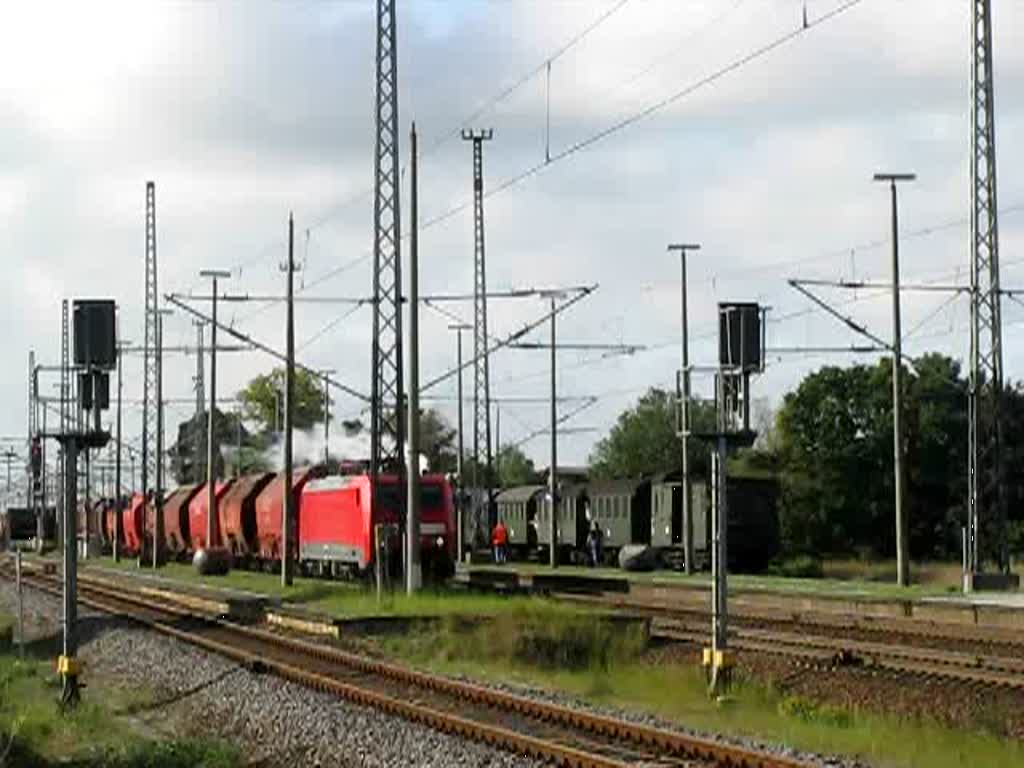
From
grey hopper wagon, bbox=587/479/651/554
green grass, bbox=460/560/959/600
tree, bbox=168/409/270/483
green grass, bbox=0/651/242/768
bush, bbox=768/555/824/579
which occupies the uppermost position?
tree, bbox=168/409/270/483

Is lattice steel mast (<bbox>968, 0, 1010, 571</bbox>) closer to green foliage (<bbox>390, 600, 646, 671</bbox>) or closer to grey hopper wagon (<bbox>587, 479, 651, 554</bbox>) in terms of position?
green foliage (<bbox>390, 600, 646, 671</bbox>)

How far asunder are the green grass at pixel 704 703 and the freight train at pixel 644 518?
102 ft

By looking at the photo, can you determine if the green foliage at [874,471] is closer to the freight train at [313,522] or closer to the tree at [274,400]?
the freight train at [313,522]

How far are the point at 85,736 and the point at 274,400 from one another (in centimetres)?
12969

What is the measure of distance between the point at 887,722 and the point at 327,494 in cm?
3498

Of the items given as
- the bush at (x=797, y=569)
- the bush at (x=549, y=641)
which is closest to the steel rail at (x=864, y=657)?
the bush at (x=549, y=641)

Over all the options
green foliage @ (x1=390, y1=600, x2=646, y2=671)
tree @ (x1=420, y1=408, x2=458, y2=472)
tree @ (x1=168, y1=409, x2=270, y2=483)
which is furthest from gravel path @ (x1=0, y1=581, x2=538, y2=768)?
tree @ (x1=420, y1=408, x2=458, y2=472)

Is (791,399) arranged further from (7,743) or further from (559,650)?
(7,743)

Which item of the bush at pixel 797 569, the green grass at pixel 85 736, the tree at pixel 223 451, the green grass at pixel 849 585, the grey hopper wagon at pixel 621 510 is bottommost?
the bush at pixel 797 569

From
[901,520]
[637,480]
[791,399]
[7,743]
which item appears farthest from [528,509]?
[7,743]

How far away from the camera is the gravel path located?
1758 centimetres

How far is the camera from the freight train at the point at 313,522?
154 ft

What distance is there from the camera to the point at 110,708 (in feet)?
77.2

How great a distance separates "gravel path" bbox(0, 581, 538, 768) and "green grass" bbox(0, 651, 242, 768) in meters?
0.50
